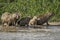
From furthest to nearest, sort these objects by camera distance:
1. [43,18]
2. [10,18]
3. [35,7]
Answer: [35,7], [43,18], [10,18]

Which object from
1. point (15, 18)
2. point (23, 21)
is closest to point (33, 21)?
point (23, 21)

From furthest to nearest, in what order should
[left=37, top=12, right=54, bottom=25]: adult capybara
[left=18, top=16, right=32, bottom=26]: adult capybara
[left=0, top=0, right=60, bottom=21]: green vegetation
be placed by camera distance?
[left=0, top=0, right=60, bottom=21]: green vegetation
[left=37, top=12, right=54, bottom=25]: adult capybara
[left=18, top=16, right=32, bottom=26]: adult capybara

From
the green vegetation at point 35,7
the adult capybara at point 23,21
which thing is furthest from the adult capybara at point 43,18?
the green vegetation at point 35,7

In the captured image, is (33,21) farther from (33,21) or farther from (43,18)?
(43,18)

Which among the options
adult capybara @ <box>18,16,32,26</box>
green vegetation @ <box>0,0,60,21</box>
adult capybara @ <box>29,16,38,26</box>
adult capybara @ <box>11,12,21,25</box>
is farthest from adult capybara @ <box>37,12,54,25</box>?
adult capybara @ <box>11,12,21,25</box>

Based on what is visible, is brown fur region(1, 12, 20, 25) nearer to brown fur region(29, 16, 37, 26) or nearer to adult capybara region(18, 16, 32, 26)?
adult capybara region(18, 16, 32, 26)

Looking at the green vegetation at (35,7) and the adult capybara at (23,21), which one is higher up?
the green vegetation at (35,7)

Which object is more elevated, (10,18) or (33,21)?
(10,18)

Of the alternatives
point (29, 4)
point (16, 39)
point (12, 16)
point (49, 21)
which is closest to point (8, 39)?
point (16, 39)

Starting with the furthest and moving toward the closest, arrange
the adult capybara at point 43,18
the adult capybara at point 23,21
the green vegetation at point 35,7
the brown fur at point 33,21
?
1. the green vegetation at point 35,7
2. the adult capybara at point 43,18
3. the brown fur at point 33,21
4. the adult capybara at point 23,21

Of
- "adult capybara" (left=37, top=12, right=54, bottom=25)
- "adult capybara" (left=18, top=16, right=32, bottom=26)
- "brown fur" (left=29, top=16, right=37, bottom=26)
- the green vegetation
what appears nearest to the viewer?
"adult capybara" (left=18, top=16, right=32, bottom=26)

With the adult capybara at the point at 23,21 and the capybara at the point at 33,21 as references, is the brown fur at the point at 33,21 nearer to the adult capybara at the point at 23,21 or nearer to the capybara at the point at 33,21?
the capybara at the point at 33,21

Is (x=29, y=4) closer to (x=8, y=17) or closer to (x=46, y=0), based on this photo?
(x=46, y=0)

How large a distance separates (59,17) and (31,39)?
27.3ft
